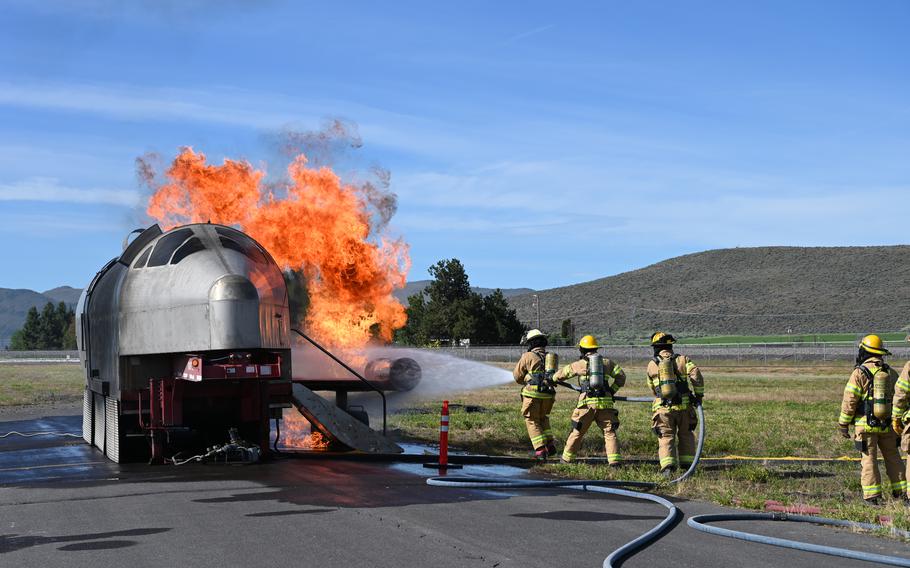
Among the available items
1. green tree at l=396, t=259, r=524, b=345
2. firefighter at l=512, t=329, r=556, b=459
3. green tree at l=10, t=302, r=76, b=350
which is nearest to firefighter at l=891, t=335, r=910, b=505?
firefighter at l=512, t=329, r=556, b=459

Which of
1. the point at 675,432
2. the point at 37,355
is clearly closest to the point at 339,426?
the point at 675,432

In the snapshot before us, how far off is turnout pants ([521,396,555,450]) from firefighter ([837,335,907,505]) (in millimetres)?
4801

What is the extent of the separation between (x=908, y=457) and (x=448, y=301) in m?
69.6

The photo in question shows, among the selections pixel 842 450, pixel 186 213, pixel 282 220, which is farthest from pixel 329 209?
pixel 842 450

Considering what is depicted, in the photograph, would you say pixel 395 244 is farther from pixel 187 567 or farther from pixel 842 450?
pixel 187 567

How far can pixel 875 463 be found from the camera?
38.5 feet

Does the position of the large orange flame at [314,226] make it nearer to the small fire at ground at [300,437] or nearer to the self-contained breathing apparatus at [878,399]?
the small fire at ground at [300,437]

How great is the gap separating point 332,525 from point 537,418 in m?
6.62

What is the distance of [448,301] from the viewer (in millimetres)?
80938

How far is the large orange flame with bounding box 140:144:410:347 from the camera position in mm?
20344

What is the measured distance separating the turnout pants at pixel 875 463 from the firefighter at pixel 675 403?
2614 millimetres

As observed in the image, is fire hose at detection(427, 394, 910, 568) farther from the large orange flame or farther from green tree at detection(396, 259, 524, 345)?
green tree at detection(396, 259, 524, 345)

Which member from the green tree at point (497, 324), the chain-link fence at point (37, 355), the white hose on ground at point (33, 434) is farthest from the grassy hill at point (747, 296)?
the white hose on ground at point (33, 434)

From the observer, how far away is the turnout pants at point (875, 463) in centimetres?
1165
